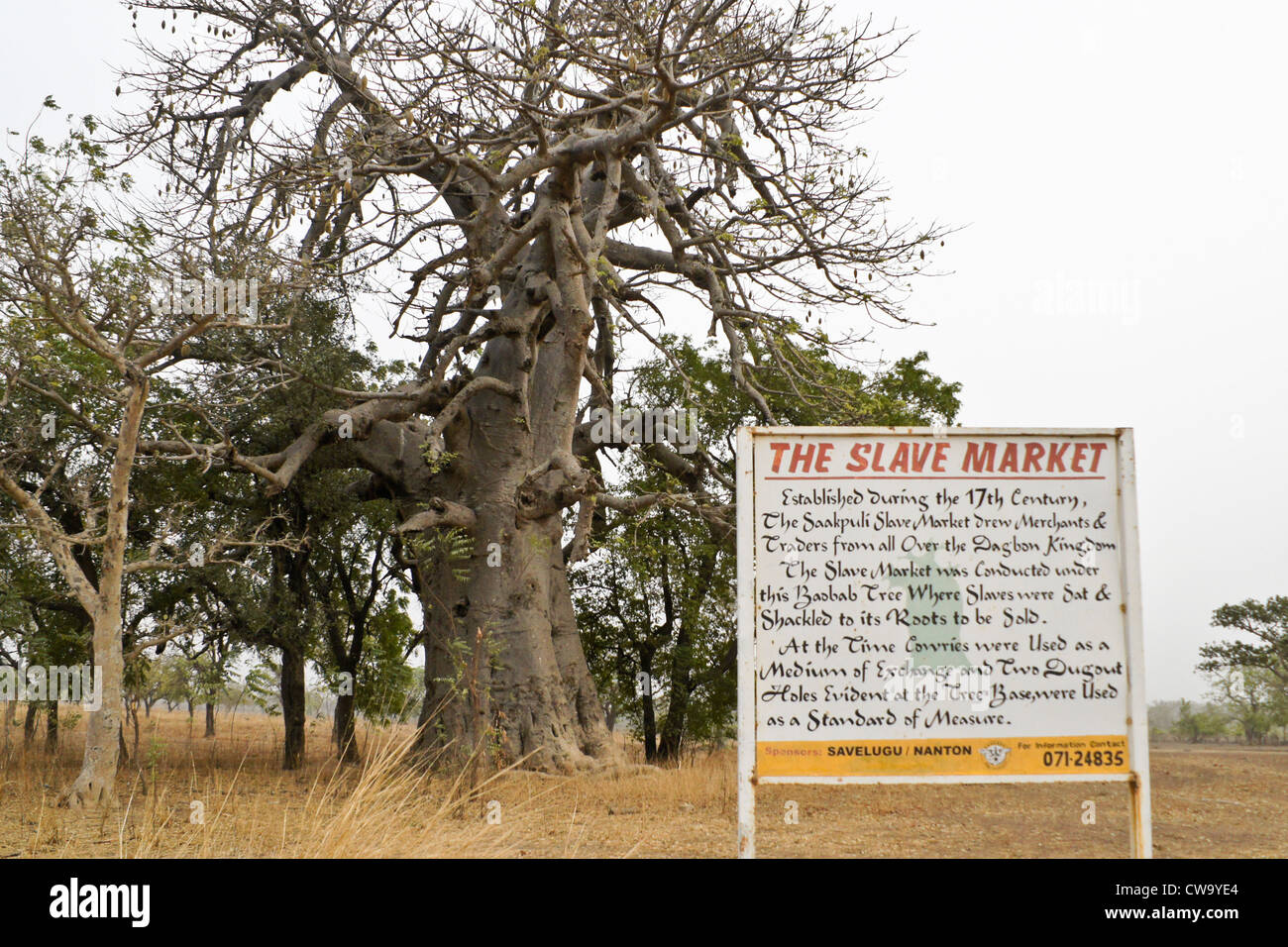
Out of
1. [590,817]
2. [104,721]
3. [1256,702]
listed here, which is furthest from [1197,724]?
[104,721]

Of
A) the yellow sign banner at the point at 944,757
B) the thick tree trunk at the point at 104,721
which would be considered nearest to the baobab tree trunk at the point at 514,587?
the thick tree trunk at the point at 104,721

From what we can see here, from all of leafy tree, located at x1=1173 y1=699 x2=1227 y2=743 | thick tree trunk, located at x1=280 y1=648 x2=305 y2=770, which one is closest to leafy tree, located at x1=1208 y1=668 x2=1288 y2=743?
leafy tree, located at x1=1173 y1=699 x2=1227 y2=743

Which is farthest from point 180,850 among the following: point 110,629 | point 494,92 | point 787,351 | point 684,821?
point 787,351

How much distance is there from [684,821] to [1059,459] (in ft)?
13.5

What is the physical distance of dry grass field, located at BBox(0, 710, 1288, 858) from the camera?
5.37 metres

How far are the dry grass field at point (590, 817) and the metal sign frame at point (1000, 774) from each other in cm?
130

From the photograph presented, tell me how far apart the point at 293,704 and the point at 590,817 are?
832 cm

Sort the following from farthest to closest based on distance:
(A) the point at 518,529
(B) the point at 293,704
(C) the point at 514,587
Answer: (B) the point at 293,704 < (A) the point at 518,529 < (C) the point at 514,587

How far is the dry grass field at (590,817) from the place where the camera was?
537 centimetres

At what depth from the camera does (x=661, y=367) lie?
1566 centimetres

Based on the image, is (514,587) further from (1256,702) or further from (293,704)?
(1256,702)

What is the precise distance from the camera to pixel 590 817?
762 cm
